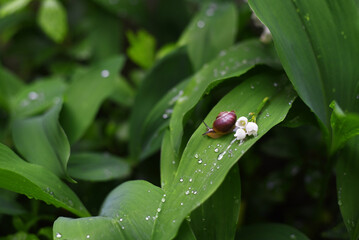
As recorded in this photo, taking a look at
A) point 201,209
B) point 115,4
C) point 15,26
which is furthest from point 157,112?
point 15,26

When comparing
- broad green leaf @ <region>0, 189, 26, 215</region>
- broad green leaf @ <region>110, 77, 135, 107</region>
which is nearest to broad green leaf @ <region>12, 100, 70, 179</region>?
broad green leaf @ <region>0, 189, 26, 215</region>

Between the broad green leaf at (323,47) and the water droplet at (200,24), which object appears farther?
the water droplet at (200,24)

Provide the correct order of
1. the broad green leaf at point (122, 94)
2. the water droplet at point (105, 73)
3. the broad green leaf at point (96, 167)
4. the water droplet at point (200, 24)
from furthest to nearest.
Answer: the broad green leaf at point (122, 94), the water droplet at point (200, 24), the water droplet at point (105, 73), the broad green leaf at point (96, 167)

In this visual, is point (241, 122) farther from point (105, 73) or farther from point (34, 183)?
point (105, 73)

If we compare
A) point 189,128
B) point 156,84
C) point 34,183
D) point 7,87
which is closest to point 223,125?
point 189,128

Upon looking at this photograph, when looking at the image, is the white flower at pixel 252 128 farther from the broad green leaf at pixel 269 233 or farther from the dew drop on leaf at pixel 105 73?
the dew drop on leaf at pixel 105 73

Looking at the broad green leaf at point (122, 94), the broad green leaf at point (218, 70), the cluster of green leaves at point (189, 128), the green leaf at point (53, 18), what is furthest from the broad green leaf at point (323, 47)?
the green leaf at point (53, 18)

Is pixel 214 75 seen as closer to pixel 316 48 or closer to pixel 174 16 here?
pixel 316 48
